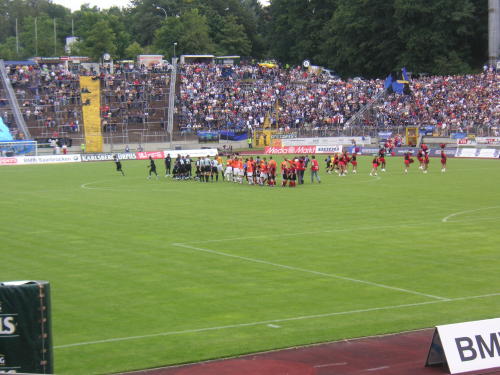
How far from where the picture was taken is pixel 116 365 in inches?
544

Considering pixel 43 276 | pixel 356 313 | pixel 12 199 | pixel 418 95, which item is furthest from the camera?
pixel 418 95

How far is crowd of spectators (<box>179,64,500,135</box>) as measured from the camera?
82.5m

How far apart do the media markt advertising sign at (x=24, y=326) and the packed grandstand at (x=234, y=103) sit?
230 ft

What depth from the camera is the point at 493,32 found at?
9569 centimetres

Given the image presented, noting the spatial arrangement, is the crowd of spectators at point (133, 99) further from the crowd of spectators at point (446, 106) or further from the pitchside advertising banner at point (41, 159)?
the crowd of spectators at point (446, 106)

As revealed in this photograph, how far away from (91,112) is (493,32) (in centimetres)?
4926

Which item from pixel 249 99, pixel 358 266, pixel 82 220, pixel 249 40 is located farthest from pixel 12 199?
pixel 249 40

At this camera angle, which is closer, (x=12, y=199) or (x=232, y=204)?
(x=232, y=204)

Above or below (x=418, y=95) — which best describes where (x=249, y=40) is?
above

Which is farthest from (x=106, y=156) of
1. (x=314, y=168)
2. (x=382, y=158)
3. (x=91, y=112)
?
(x=314, y=168)

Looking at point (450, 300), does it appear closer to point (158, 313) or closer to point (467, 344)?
point (467, 344)

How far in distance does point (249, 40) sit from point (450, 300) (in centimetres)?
12604

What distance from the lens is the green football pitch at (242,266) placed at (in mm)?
15852

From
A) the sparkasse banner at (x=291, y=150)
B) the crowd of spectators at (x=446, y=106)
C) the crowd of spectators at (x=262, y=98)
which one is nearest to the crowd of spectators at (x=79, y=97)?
the crowd of spectators at (x=262, y=98)
